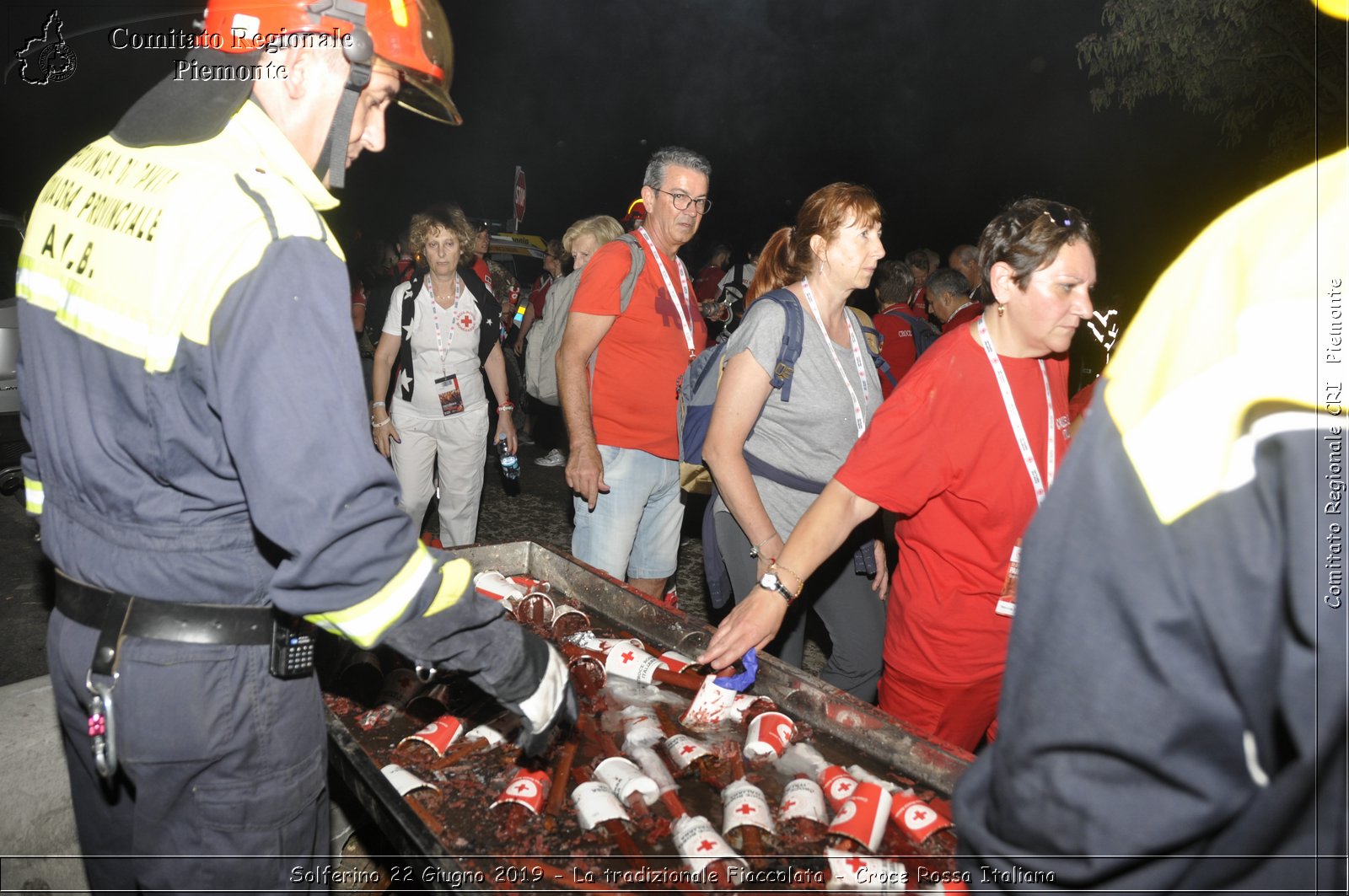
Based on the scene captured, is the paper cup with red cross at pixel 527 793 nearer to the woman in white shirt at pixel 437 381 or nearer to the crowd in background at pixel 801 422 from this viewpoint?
the crowd in background at pixel 801 422

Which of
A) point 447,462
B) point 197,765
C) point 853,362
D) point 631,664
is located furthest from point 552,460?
point 197,765

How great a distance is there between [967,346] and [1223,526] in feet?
6.57

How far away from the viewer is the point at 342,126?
1808 millimetres

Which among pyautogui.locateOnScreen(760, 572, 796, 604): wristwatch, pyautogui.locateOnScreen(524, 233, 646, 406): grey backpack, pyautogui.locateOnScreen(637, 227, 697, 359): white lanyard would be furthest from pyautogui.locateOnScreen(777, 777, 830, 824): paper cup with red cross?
pyautogui.locateOnScreen(524, 233, 646, 406): grey backpack

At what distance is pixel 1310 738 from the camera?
2.47 ft

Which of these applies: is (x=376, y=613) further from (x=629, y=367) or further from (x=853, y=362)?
(x=629, y=367)

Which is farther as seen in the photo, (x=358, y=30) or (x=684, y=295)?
(x=684, y=295)

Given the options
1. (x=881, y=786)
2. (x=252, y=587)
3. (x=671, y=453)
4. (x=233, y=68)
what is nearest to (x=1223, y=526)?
(x=881, y=786)

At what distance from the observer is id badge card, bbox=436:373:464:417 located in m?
→ 5.33

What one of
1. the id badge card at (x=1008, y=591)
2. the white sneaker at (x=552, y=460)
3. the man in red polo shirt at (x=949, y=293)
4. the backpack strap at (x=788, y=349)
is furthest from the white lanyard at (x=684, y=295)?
the white sneaker at (x=552, y=460)

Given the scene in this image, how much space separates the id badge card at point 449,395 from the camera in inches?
210

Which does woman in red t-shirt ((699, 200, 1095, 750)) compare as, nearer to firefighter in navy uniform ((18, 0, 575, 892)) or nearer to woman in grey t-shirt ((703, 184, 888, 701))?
woman in grey t-shirt ((703, 184, 888, 701))

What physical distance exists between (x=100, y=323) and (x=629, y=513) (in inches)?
109

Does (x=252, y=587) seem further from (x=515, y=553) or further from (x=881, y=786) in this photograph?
(x=515, y=553)
